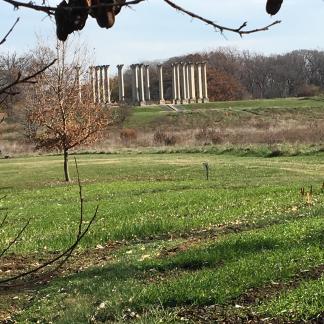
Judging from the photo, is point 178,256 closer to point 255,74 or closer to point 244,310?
point 244,310

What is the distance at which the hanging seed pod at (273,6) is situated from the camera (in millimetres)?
1497

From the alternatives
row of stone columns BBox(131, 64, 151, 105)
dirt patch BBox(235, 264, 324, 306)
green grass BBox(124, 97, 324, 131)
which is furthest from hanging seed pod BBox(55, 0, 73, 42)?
row of stone columns BBox(131, 64, 151, 105)

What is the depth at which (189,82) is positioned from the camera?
10538cm

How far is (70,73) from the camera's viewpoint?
95.7ft

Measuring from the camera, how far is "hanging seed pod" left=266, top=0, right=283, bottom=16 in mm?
1497

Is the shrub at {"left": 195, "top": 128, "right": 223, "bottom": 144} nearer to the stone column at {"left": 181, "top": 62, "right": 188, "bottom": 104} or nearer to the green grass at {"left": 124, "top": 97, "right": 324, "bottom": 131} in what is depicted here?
the green grass at {"left": 124, "top": 97, "right": 324, "bottom": 131}

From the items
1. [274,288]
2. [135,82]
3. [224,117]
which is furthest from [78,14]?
[135,82]

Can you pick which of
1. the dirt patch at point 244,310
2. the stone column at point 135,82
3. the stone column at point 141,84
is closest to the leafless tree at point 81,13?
the dirt patch at point 244,310

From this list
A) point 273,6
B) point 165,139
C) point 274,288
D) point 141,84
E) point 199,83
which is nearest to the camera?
point 273,6

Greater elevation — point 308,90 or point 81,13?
point 308,90

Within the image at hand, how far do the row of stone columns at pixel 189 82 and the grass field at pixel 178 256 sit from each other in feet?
273

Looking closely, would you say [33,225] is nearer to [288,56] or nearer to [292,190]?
[292,190]

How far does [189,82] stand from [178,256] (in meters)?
97.4

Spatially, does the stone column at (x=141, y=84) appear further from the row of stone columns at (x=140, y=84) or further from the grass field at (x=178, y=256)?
the grass field at (x=178, y=256)
